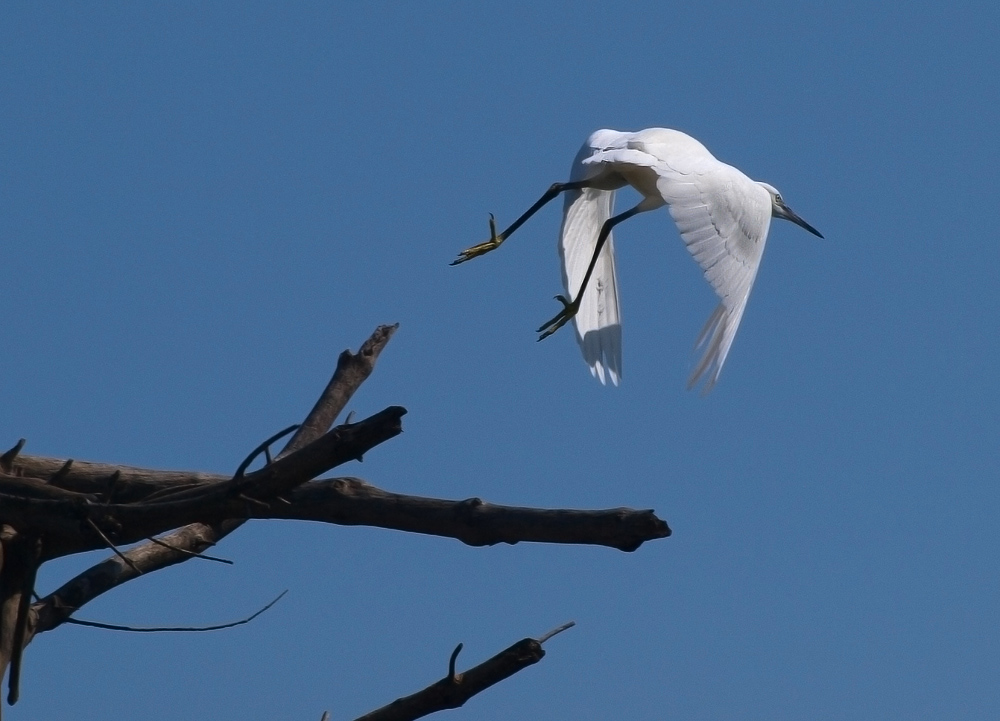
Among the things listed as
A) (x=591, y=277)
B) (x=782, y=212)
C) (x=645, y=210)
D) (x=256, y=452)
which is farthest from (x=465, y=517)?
(x=782, y=212)

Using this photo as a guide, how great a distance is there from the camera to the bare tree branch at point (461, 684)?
3.37 meters

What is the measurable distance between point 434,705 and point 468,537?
682 millimetres

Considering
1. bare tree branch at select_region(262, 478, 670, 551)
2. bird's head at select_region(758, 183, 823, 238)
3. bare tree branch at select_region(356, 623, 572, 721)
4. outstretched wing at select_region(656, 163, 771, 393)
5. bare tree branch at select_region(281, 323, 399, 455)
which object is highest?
bird's head at select_region(758, 183, 823, 238)

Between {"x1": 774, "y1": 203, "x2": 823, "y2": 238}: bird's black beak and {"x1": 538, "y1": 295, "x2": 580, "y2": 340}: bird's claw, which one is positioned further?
{"x1": 774, "y1": 203, "x2": 823, "y2": 238}: bird's black beak

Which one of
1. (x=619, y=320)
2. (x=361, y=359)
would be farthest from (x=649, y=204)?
(x=361, y=359)

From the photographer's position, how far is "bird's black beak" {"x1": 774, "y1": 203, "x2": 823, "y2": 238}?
9281 mm

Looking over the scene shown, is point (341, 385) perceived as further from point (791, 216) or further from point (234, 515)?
point (791, 216)

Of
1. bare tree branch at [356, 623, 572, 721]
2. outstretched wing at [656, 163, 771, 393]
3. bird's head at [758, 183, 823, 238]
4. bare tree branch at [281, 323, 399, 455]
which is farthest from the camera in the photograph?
bird's head at [758, 183, 823, 238]

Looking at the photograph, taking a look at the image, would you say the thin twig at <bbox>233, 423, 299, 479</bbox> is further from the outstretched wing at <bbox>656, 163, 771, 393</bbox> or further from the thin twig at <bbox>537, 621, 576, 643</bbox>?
the outstretched wing at <bbox>656, 163, 771, 393</bbox>

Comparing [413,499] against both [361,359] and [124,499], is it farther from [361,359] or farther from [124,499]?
[361,359]

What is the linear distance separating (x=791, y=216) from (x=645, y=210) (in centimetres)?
206

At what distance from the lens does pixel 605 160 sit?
22.2 feet

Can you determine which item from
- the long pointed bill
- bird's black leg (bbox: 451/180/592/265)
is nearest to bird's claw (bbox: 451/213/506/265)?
bird's black leg (bbox: 451/180/592/265)

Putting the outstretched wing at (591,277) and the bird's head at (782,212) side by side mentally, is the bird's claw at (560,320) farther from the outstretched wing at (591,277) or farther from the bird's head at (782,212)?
the bird's head at (782,212)
